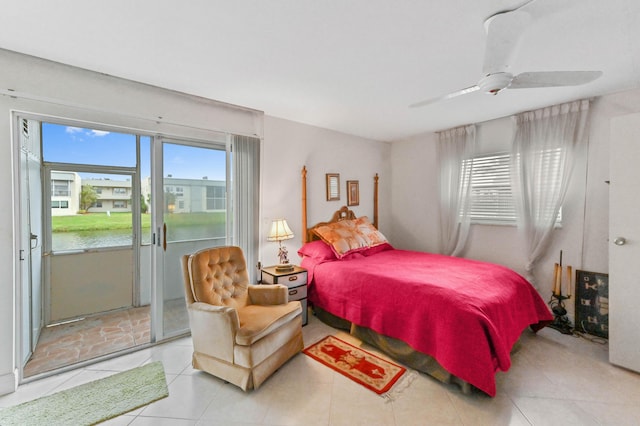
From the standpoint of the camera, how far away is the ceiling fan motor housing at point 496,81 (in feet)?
5.74

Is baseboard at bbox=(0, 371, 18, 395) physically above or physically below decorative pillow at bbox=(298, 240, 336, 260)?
below

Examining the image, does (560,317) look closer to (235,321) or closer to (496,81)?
(496,81)

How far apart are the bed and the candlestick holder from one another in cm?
39

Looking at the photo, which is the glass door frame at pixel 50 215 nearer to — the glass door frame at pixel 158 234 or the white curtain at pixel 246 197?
the glass door frame at pixel 158 234

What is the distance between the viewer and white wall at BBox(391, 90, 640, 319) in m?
2.80

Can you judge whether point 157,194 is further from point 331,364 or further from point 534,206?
point 534,206

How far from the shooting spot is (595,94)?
276 centimetres

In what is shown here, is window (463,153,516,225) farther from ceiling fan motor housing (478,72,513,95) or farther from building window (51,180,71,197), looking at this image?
building window (51,180,71,197)

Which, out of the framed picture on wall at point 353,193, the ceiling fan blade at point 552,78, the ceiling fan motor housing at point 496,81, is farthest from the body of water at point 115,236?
the ceiling fan blade at point 552,78

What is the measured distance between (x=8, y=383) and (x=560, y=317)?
4911mm

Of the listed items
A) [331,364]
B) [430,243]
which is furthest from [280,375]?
[430,243]

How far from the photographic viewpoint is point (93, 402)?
1.91 m

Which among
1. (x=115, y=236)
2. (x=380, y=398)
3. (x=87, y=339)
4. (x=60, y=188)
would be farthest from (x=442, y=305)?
(x=60, y=188)

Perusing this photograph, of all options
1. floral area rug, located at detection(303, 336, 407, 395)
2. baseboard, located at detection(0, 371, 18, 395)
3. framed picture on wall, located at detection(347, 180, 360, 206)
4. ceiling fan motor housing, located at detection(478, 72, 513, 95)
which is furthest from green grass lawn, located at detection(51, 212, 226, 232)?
ceiling fan motor housing, located at detection(478, 72, 513, 95)
